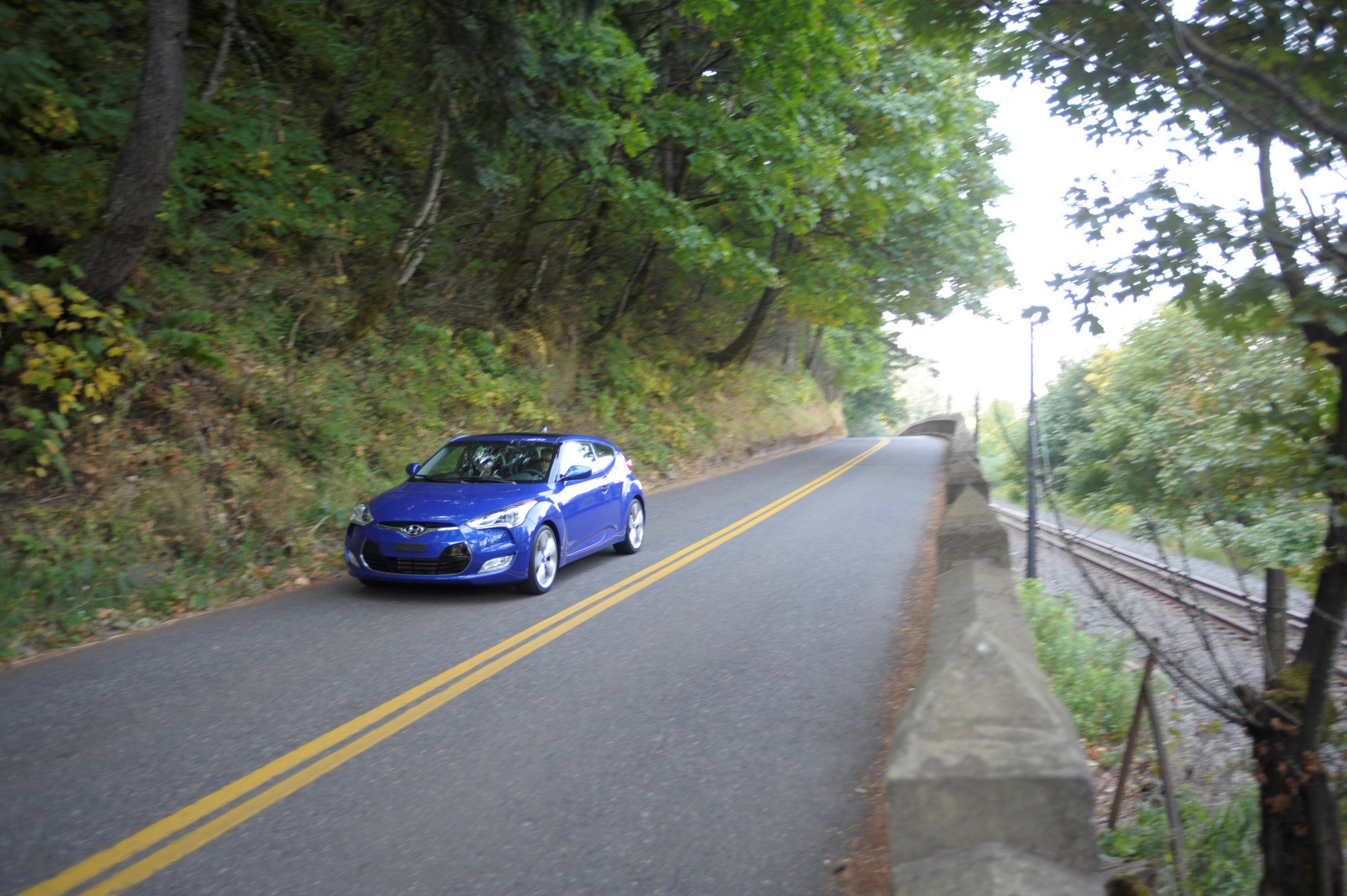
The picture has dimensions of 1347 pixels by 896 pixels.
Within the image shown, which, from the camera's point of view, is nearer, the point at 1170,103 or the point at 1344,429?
the point at 1344,429

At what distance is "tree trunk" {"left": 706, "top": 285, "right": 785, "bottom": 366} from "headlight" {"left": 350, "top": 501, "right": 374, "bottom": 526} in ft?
66.1

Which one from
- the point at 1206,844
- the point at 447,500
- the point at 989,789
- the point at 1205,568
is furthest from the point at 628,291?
the point at 989,789

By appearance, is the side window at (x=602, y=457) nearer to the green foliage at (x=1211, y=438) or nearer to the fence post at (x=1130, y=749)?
the green foliage at (x=1211, y=438)

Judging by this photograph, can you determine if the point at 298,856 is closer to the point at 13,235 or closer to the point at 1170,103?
the point at 1170,103

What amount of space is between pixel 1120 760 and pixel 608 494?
5697 mm

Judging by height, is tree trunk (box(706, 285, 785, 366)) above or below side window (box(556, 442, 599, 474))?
above

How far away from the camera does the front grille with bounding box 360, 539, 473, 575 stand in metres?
8.31

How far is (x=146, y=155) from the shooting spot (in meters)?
8.75

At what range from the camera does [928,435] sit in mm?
50844

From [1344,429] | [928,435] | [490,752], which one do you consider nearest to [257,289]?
[490,752]

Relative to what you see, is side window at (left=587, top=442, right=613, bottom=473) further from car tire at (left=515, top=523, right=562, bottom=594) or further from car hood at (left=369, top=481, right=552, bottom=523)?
car tire at (left=515, top=523, right=562, bottom=594)

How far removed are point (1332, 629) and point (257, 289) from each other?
41.2ft

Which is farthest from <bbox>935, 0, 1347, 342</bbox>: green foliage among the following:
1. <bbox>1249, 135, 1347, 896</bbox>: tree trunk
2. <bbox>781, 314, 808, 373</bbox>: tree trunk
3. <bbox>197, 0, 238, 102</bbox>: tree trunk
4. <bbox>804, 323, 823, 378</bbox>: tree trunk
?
<bbox>804, 323, 823, 378</bbox>: tree trunk

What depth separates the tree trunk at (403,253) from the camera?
13.4m
